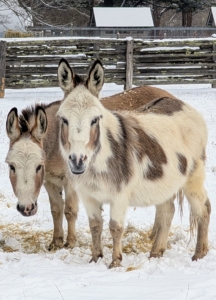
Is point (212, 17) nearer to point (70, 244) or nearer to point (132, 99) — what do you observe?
point (132, 99)

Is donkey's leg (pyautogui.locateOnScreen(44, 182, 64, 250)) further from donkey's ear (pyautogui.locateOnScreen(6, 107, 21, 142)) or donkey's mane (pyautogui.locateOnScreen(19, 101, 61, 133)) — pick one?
donkey's ear (pyautogui.locateOnScreen(6, 107, 21, 142))

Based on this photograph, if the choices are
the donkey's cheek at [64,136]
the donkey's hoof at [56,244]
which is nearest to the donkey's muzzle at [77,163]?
the donkey's cheek at [64,136]

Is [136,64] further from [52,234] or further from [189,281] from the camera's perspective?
[189,281]

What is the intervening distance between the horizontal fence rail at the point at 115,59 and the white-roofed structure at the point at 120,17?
2440cm

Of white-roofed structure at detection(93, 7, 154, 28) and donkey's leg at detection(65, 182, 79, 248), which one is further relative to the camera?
white-roofed structure at detection(93, 7, 154, 28)

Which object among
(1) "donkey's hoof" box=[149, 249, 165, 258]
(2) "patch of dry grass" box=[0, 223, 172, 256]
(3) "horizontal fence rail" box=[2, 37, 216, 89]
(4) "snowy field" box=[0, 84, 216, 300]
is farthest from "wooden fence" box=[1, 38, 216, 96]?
(1) "donkey's hoof" box=[149, 249, 165, 258]

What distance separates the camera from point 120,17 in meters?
42.0

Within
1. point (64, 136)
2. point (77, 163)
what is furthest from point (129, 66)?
point (77, 163)

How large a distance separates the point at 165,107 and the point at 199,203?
1032 millimetres

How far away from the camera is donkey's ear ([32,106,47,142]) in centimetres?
493

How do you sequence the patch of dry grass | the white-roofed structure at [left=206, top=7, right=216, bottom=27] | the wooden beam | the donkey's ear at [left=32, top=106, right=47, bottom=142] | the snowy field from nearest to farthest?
1. the snowy field
2. the donkey's ear at [left=32, top=106, right=47, bottom=142]
3. the patch of dry grass
4. the wooden beam
5. the white-roofed structure at [left=206, top=7, right=216, bottom=27]

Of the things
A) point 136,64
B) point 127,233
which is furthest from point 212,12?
point 127,233

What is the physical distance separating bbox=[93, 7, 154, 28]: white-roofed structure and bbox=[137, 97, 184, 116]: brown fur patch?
36775 mm

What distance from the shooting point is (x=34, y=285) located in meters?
3.88
